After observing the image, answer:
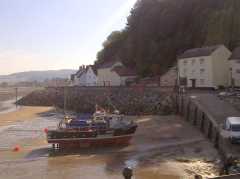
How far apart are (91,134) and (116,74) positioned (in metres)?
44.2

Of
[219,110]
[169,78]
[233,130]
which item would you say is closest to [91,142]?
[219,110]

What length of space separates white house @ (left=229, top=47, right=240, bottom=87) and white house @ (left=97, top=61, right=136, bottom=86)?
89.7ft

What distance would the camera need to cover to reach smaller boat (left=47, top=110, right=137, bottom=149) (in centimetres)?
3027

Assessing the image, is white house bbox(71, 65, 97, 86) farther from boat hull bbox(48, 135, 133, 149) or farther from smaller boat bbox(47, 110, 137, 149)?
boat hull bbox(48, 135, 133, 149)

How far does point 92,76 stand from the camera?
86.9m

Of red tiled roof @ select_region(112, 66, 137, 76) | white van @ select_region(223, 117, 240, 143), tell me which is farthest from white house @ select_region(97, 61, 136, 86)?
white van @ select_region(223, 117, 240, 143)

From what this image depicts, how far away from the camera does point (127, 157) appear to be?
26.6 m

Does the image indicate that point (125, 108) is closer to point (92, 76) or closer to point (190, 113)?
point (190, 113)

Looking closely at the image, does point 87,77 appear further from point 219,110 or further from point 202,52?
point 219,110

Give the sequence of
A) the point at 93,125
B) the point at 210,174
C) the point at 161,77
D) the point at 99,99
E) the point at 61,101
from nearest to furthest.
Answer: the point at 210,174 → the point at 93,125 → the point at 99,99 → the point at 161,77 → the point at 61,101

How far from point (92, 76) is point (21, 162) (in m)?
61.2

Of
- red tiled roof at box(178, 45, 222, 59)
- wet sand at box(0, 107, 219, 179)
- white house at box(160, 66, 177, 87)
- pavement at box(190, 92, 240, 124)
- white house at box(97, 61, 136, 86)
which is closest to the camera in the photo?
wet sand at box(0, 107, 219, 179)

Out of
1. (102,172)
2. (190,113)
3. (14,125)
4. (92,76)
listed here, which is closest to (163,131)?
(190,113)

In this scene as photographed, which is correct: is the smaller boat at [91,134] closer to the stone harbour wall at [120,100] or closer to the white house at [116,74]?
the stone harbour wall at [120,100]
